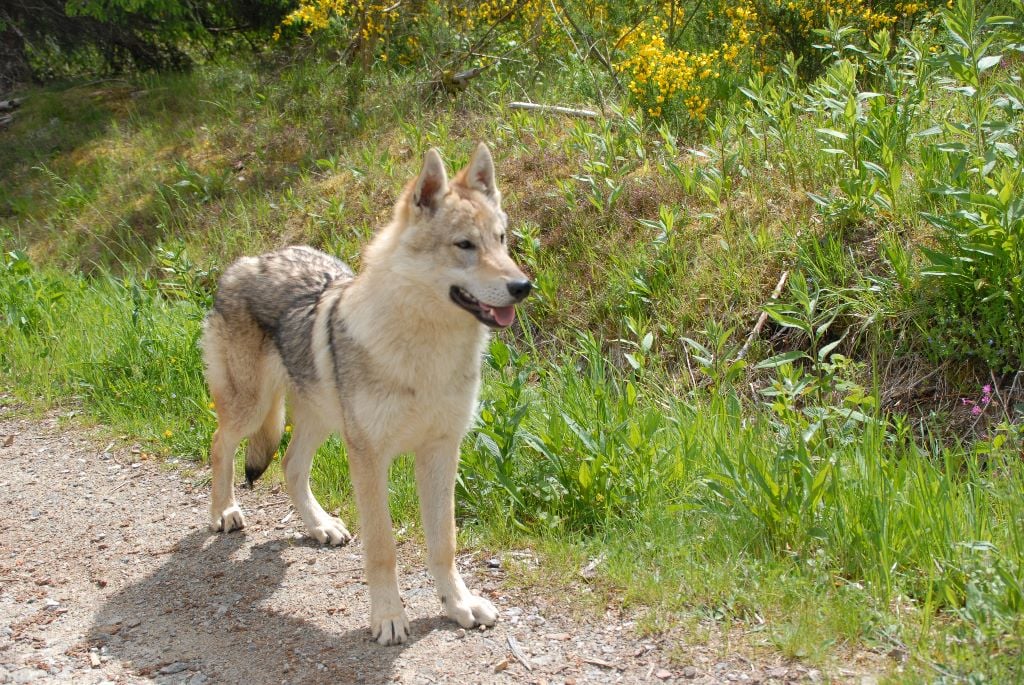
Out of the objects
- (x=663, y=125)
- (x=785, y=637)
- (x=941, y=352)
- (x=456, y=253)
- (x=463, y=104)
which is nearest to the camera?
(x=785, y=637)

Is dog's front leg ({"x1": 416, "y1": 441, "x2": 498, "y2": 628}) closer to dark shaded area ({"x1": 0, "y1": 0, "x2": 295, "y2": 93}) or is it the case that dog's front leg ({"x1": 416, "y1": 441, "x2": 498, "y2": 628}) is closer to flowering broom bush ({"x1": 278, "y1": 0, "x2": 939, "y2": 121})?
flowering broom bush ({"x1": 278, "y1": 0, "x2": 939, "y2": 121})

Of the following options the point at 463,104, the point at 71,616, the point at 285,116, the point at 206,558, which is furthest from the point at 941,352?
the point at 285,116

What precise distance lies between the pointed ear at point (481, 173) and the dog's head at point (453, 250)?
0.46ft

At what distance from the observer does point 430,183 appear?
14.2 ft

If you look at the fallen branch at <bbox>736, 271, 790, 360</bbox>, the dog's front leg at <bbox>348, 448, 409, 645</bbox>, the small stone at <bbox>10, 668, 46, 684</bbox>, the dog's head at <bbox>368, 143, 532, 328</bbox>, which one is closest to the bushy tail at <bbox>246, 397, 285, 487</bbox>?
the dog's front leg at <bbox>348, 448, 409, 645</bbox>

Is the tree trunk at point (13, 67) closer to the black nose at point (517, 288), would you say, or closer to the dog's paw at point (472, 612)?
the black nose at point (517, 288)

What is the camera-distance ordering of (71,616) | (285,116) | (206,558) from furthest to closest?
(285,116) → (206,558) → (71,616)

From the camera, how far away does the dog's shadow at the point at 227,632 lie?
3.94 m

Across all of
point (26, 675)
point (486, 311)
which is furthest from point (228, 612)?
point (486, 311)

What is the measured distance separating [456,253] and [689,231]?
3174mm

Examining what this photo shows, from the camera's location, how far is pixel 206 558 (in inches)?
198

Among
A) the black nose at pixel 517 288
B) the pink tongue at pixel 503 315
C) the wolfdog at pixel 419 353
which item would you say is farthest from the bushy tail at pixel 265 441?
the black nose at pixel 517 288

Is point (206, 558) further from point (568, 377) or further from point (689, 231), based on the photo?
point (689, 231)

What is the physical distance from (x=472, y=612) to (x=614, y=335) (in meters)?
2.97
